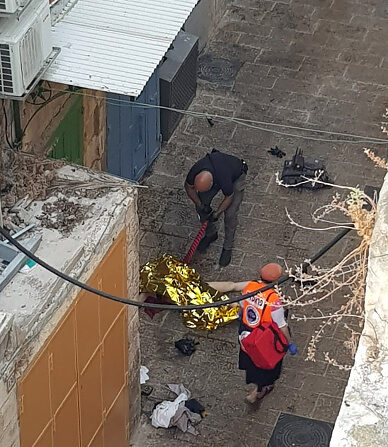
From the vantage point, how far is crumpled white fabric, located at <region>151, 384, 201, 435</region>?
10.6m

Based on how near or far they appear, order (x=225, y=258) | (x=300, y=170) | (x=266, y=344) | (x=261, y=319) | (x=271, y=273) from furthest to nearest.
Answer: (x=300, y=170), (x=225, y=258), (x=266, y=344), (x=261, y=319), (x=271, y=273)

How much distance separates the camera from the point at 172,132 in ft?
49.0

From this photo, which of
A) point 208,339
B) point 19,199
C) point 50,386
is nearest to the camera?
point 50,386

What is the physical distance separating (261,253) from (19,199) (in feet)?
15.1

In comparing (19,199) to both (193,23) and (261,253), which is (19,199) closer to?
(261,253)

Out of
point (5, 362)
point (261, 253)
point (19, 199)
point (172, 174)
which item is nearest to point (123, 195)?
point (19, 199)

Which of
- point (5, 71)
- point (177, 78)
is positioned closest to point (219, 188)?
point (177, 78)

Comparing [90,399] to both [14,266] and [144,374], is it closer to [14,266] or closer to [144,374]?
[14,266]

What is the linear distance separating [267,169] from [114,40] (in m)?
5.25

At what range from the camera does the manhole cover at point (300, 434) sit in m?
8.41

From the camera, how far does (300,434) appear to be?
8.55 meters

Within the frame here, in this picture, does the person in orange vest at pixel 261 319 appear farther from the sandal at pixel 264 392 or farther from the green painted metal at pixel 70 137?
the green painted metal at pixel 70 137

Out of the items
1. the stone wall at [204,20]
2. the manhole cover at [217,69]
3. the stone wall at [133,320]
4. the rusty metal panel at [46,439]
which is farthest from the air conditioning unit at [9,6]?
the manhole cover at [217,69]

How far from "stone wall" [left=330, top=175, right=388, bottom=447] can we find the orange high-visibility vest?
4869mm
